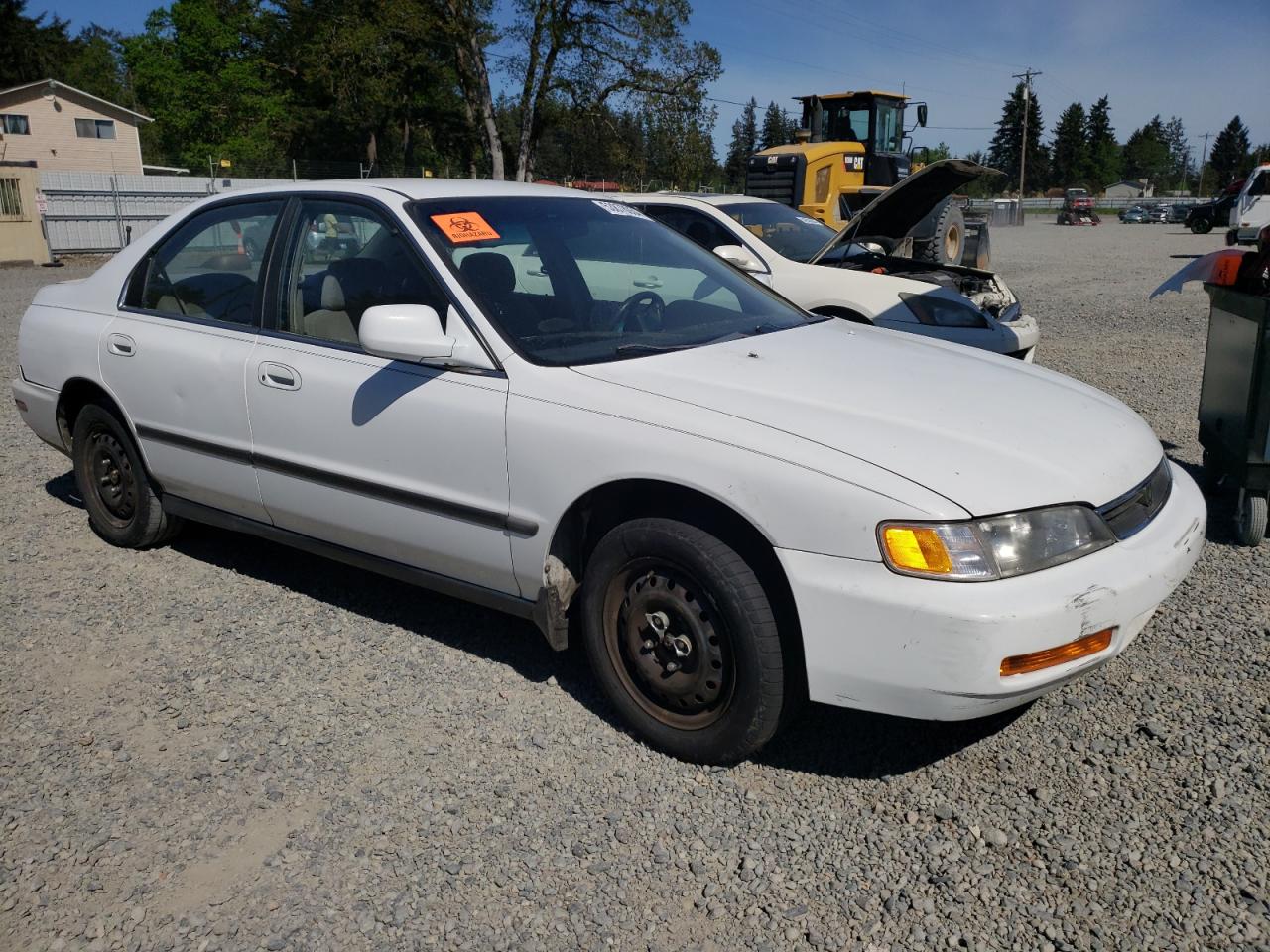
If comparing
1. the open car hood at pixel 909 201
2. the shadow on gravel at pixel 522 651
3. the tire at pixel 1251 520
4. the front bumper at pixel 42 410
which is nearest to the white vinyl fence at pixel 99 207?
the open car hood at pixel 909 201

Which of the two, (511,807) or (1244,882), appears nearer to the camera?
(1244,882)

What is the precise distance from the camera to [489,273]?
3547mm

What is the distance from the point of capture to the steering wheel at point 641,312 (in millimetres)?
3574

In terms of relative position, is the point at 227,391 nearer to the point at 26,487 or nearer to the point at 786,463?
the point at 786,463

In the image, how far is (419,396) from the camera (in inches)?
134

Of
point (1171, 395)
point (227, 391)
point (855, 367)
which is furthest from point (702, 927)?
point (1171, 395)

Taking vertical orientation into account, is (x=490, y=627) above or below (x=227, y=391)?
below

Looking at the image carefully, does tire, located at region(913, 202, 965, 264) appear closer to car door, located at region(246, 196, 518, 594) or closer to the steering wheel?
the steering wheel

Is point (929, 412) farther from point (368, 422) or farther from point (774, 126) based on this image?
point (774, 126)

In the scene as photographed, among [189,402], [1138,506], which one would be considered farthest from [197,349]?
[1138,506]

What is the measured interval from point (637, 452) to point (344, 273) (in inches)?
61.0

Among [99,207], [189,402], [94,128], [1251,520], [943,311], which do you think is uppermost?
[94,128]

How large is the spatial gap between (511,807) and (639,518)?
2.84ft

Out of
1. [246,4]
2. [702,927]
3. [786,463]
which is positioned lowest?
[702,927]
